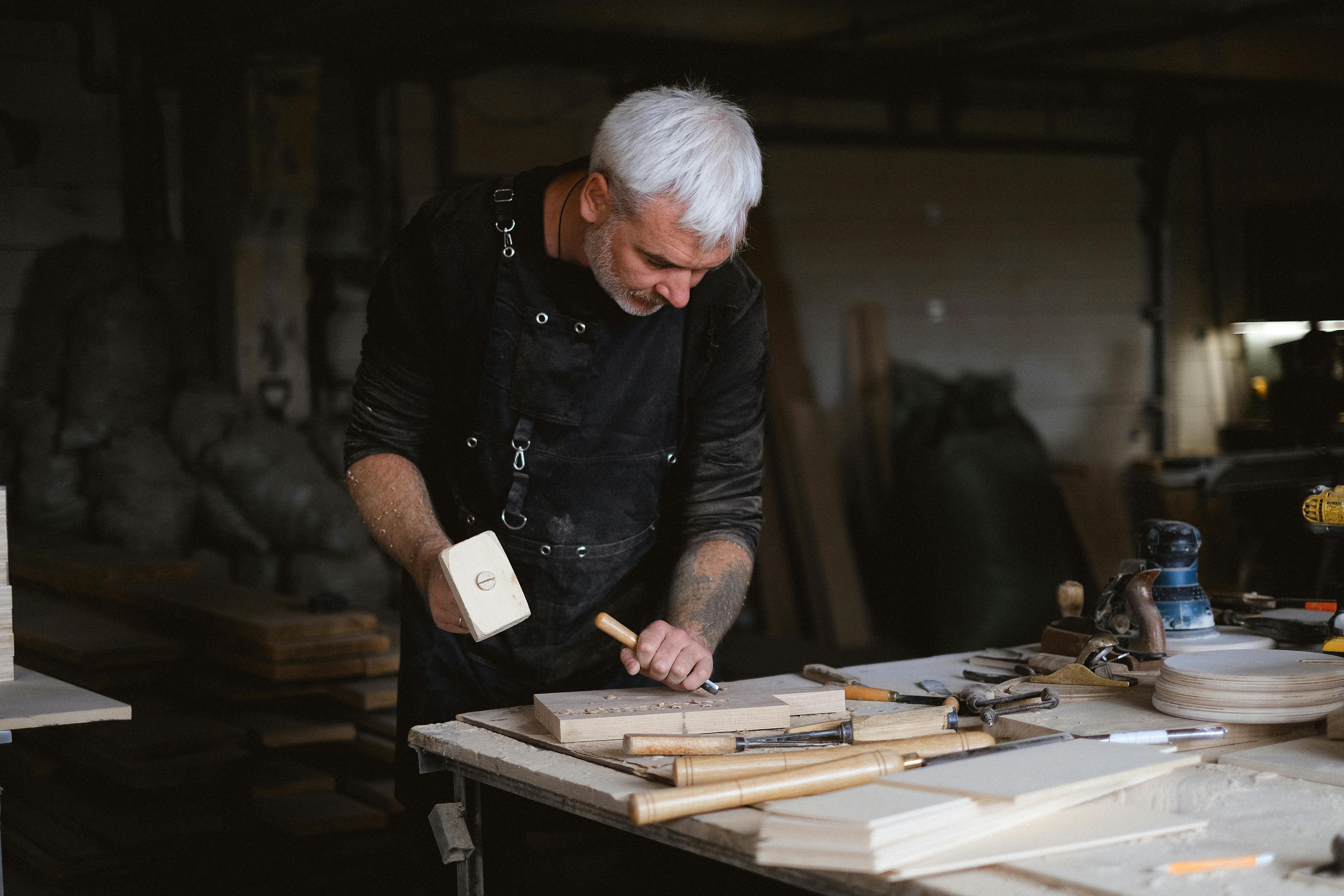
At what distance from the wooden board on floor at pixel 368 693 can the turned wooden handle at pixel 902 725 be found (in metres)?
2.45

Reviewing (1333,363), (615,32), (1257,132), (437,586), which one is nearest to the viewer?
(437,586)

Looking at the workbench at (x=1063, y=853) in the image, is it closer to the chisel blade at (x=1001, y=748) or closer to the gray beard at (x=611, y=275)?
the chisel blade at (x=1001, y=748)

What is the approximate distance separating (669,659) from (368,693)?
231 centimetres

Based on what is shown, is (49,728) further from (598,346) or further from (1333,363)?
(1333,363)

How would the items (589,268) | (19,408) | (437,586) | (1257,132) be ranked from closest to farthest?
1. (437,586)
2. (589,268)
3. (19,408)
4. (1257,132)

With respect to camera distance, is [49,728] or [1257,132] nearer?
[49,728]

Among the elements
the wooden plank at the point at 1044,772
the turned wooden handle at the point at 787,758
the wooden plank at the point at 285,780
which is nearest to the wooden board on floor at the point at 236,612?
the wooden plank at the point at 285,780

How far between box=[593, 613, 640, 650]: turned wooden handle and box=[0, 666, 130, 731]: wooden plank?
3.47 feet

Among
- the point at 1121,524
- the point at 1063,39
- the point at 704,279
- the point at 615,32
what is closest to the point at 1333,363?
the point at 1121,524

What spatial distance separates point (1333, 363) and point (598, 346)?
4.77 metres

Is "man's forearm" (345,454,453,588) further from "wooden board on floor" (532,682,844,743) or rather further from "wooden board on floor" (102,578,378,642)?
"wooden board on floor" (102,578,378,642)

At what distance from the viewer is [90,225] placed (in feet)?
18.4

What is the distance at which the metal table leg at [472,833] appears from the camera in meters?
2.02

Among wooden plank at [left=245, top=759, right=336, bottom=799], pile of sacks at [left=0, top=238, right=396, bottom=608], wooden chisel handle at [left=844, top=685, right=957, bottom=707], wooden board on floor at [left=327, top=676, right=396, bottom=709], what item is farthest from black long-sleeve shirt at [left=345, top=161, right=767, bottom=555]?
pile of sacks at [left=0, top=238, right=396, bottom=608]
